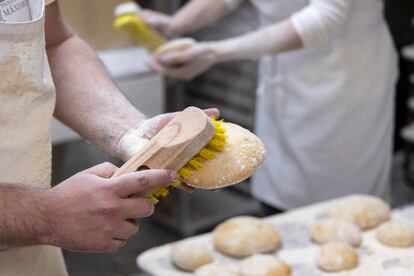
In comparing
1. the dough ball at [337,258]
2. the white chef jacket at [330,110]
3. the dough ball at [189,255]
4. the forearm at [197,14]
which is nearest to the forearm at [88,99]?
the dough ball at [189,255]

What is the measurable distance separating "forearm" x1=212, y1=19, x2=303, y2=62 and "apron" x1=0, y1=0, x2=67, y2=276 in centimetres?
86

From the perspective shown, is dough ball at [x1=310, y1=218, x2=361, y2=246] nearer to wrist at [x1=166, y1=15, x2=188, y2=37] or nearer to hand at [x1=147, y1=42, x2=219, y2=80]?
hand at [x1=147, y1=42, x2=219, y2=80]

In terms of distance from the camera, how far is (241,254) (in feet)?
4.44

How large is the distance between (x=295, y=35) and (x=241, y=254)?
588 millimetres

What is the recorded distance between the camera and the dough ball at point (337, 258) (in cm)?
125

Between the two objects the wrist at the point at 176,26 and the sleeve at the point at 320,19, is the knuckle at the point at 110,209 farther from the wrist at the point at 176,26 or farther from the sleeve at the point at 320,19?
the wrist at the point at 176,26

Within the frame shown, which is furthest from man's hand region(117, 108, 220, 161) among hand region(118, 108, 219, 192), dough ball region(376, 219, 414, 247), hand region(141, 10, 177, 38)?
hand region(141, 10, 177, 38)

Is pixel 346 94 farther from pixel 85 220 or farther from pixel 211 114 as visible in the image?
pixel 85 220

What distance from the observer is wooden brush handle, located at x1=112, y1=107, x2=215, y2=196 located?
75cm

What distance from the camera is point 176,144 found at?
75 centimetres

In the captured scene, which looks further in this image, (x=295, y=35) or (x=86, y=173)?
(x=295, y=35)

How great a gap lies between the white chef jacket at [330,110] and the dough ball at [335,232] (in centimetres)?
44

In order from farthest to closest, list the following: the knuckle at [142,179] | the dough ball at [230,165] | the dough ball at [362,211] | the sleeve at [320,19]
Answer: the sleeve at [320,19], the dough ball at [362,211], the dough ball at [230,165], the knuckle at [142,179]

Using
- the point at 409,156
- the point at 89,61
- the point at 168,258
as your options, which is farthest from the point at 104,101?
the point at 409,156
